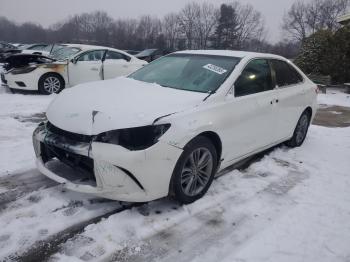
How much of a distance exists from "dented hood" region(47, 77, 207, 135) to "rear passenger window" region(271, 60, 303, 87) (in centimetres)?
180

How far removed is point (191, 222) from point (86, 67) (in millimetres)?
7785

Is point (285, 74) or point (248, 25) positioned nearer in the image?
point (285, 74)

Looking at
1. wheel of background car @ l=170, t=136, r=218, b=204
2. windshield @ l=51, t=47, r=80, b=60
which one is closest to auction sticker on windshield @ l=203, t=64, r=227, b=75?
wheel of background car @ l=170, t=136, r=218, b=204

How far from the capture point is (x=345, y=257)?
3096 millimetres

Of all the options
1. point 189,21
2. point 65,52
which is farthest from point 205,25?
point 65,52

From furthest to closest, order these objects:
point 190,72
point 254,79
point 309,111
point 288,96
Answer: point 309,111 → point 288,96 → point 254,79 → point 190,72

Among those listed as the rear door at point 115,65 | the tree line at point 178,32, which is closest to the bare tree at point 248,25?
the tree line at point 178,32

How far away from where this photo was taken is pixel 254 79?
15.0 feet

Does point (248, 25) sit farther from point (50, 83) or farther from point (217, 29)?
point (50, 83)

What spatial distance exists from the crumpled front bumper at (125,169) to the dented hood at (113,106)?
0.58 feet

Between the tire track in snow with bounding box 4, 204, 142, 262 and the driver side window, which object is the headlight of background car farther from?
the tire track in snow with bounding box 4, 204, 142, 262

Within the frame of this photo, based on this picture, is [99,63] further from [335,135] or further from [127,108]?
[127,108]

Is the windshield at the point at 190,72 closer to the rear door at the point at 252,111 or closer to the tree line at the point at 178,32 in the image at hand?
the rear door at the point at 252,111

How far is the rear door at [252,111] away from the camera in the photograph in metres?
4.12
